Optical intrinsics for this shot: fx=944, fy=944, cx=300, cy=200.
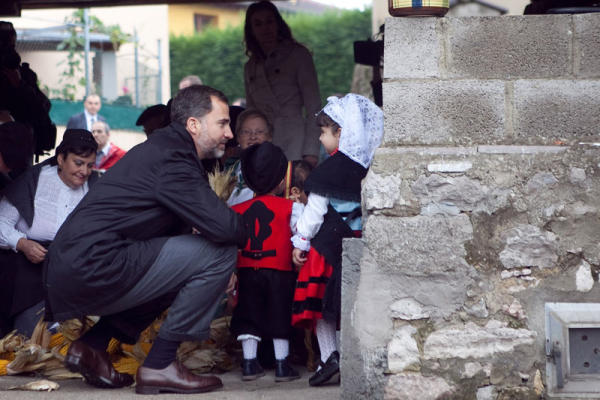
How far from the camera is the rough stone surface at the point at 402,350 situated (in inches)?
147

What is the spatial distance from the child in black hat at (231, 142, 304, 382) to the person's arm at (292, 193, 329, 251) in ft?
0.68

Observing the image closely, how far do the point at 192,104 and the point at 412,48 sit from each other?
3.88 feet

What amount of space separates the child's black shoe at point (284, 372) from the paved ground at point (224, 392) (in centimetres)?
3

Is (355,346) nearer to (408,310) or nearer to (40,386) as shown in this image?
(408,310)

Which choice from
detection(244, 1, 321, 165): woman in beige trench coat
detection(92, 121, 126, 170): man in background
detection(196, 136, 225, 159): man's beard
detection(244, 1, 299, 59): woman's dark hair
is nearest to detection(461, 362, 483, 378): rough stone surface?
detection(196, 136, 225, 159): man's beard

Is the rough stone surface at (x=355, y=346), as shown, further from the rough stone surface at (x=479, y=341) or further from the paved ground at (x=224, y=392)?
the paved ground at (x=224, y=392)

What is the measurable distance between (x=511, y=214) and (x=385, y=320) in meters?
0.65

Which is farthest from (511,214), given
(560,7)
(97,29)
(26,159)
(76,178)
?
(97,29)

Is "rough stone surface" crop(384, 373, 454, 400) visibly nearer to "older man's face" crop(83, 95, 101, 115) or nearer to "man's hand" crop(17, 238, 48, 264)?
"man's hand" crop(17, 238, 48, 264)

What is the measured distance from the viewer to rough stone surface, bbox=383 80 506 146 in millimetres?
3777

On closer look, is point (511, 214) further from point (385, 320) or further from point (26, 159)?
point (26, 159)

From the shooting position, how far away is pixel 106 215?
421 cm

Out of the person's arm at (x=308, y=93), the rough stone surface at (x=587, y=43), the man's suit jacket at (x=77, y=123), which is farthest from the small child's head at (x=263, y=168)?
the man's suit jacket at (x=77, y=123)

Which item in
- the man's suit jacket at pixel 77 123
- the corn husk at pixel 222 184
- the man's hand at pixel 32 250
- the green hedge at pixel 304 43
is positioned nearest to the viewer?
the man's hand at pixel 32 250
